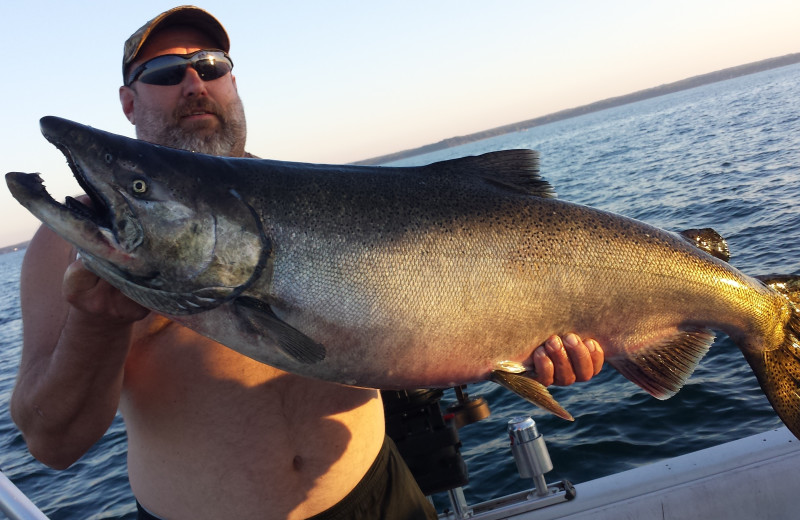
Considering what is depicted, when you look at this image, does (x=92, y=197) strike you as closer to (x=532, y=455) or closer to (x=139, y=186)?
(x=139, y=186)

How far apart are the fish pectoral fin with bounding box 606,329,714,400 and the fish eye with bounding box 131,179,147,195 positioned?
2.67 m

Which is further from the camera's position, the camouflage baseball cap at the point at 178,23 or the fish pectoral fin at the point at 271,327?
the camouflage baseball cap at the point at 178,23

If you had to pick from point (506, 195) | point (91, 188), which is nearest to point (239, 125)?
point (91, 188)

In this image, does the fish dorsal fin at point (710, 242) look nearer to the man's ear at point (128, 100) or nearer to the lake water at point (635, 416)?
the man's ear at point (128, 100)

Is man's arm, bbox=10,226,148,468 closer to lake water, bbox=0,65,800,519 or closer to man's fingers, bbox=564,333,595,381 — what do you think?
man's fingers, bbox=564,333,595,381

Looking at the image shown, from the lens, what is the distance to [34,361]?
2.66 meters

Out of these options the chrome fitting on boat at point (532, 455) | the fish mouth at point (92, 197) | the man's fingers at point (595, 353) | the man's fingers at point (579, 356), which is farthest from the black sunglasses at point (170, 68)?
the chrome fitting on boat at point (532, 455)

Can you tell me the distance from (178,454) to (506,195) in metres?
2.18

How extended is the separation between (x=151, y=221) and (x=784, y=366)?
366 centimetres

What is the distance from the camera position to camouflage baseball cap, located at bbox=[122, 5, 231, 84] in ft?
11.6

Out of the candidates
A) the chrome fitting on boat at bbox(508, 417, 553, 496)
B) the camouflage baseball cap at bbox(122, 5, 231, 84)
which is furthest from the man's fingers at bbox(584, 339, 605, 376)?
the camouflage baseball cap at bbox(122, 5, 231, 84)

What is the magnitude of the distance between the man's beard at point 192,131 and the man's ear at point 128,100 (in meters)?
0.16

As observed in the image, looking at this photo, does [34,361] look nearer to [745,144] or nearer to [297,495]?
[297,495]

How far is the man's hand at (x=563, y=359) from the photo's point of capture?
297cm
